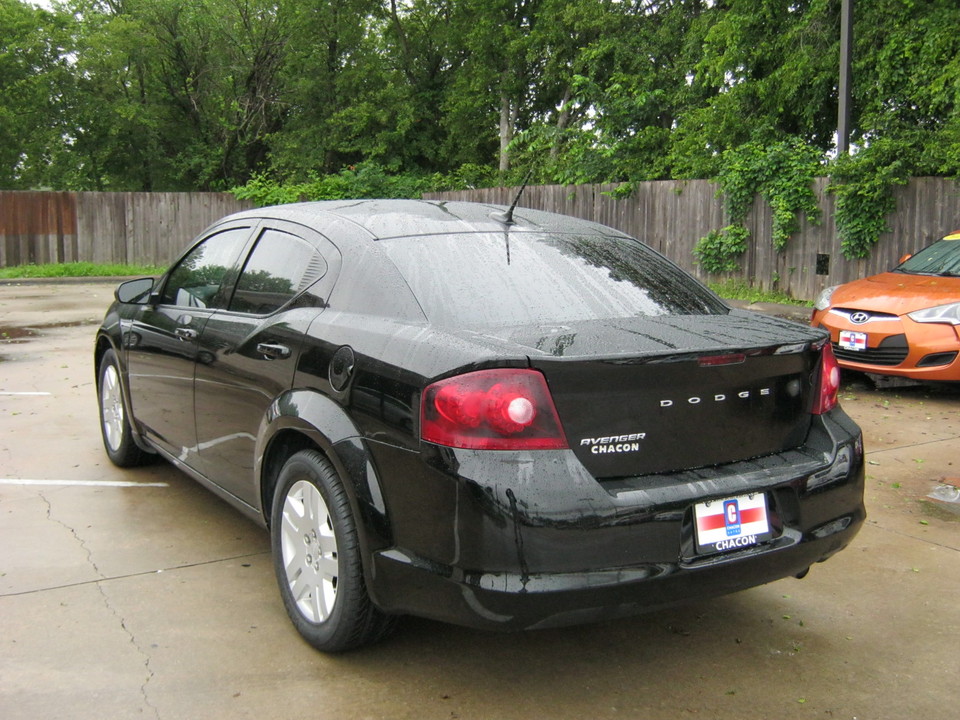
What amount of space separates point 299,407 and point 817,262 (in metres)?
13.9

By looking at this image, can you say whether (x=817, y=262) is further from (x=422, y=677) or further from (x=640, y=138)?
(x=422, y=677)

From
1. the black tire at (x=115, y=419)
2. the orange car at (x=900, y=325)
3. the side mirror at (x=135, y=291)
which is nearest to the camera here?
the side mirror at (x=135, y=291)

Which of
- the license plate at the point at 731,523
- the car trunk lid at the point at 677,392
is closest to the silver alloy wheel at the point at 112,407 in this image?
the car trunk lid at the point at 677,392

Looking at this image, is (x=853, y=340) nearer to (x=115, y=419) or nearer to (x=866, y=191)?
(x=115, y=419)

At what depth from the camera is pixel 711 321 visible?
351 cm

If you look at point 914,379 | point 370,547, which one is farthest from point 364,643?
point 914,379

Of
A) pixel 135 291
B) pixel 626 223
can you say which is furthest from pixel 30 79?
pixel 135 291

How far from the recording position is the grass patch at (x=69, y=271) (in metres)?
23.0

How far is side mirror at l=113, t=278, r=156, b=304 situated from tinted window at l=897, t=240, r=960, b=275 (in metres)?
7.03

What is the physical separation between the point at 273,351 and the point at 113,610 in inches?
47.1

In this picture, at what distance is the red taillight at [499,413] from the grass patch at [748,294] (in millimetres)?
13711

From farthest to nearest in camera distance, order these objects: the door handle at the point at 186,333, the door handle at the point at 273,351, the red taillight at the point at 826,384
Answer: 1. the door handle at the point at 186,333
2. the door handle at the point at 273,351
3. the red taillight at the point at 826,384

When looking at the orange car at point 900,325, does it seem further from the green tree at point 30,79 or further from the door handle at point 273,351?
the green tree at point 30,79

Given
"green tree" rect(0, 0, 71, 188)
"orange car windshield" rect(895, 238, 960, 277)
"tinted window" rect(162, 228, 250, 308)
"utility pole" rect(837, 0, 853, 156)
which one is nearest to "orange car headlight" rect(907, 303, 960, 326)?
"orange car windshield" rect(895, 238, 960, 277)
